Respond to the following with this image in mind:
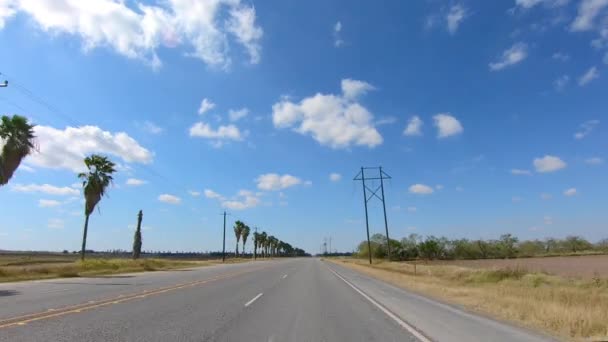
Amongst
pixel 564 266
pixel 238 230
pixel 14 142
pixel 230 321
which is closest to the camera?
pixel 230 321

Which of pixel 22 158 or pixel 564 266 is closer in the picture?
pixel 22 158

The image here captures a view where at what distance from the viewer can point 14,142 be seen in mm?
31062

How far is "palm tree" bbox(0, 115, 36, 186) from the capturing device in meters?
30.3

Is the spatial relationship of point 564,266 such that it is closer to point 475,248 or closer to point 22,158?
point 22,158

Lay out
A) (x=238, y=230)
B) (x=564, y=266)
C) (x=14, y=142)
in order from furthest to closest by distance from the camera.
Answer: (x=238, y=230) → (x=564, y=266) → (x=14, y=142)

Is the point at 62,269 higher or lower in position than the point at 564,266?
higher

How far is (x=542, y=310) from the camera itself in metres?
13.7

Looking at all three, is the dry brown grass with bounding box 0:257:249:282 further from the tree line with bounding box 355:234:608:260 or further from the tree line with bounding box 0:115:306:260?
the tree line with bounding box 355:234:608:260

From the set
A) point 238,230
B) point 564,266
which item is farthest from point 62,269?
point 238,230

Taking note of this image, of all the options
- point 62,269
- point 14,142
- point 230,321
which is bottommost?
point 230,321

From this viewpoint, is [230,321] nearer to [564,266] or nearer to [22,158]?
[22,158]

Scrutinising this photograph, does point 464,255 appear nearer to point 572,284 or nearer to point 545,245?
point 545,245

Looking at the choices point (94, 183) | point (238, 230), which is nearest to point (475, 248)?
point (238, 230)

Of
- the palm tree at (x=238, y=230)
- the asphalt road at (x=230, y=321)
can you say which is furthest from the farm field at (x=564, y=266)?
the palm tree at (x=238, y=230)
